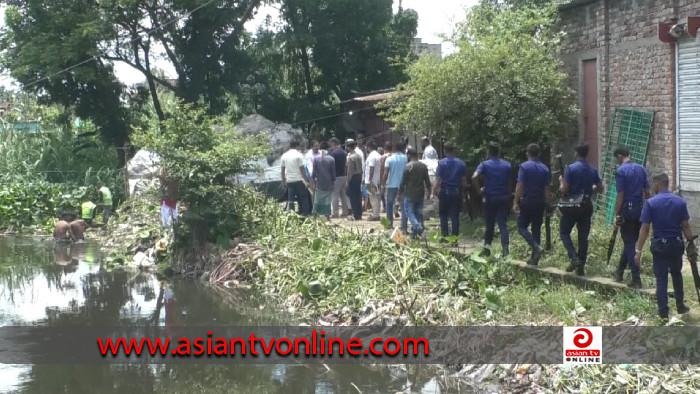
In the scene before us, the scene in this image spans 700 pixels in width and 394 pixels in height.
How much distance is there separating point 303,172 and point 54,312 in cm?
623

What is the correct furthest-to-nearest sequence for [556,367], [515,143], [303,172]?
[303,172] → [515,143] → [556,367]

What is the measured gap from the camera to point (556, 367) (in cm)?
810

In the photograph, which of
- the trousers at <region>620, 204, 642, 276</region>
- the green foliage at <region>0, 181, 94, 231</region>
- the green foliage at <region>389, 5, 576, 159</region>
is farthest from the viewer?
the green foliage at <region>0, 181, 94, 231</region>

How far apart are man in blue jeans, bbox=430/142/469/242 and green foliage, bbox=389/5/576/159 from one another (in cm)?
220

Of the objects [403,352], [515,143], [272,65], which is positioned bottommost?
[403,352]

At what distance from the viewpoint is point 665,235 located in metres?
8.69

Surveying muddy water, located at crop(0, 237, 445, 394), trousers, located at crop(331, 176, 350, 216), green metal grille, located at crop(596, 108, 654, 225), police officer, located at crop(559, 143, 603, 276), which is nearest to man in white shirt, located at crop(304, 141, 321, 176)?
trousers, located at crop(331, 176, 350, 216)

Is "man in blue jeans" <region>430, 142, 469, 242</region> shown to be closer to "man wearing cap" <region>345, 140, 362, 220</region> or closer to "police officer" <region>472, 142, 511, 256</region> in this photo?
"police officer" <region>472, 142, 511, 256</region>

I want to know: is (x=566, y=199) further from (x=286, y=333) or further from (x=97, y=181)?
(x=97, y=181)

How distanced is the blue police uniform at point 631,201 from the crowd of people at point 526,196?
0.01 metres

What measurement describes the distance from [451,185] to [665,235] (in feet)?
15.9

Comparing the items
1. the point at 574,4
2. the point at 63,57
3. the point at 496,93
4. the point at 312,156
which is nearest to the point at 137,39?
the point at 63,57

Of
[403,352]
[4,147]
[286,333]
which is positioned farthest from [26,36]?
[403,352]

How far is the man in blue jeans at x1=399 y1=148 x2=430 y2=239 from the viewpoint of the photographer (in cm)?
1384
